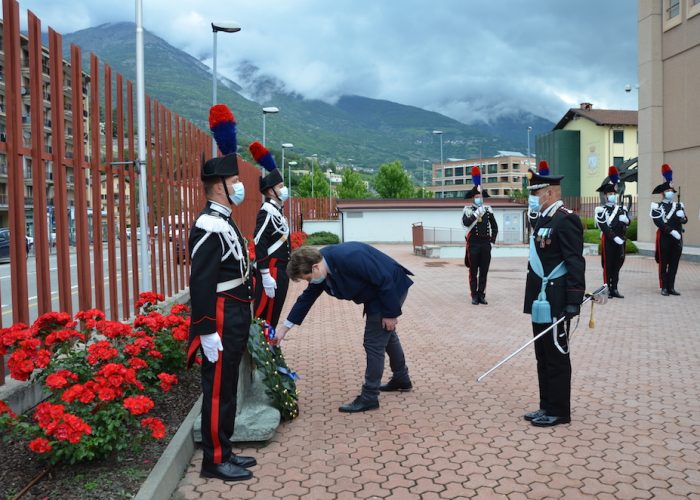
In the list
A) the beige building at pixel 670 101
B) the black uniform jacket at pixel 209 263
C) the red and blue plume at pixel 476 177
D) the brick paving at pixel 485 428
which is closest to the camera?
the black uniform jacket at pixel 209 263

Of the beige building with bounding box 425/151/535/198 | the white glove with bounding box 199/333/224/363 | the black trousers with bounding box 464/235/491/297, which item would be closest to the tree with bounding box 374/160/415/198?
the beige building with bounding box 425/151/535/198

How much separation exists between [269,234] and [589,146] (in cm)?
5928

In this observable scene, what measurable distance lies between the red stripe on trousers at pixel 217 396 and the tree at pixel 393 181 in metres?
78.3

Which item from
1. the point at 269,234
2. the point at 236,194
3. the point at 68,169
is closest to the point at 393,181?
the point at 269,234

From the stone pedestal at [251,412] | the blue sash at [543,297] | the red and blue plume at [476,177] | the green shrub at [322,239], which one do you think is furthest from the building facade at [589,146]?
the stone pedestal at [251,412]

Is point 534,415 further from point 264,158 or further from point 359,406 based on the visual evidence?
point 264,158

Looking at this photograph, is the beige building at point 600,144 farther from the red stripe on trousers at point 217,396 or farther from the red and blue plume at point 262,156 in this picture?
the red stripe on trousers at point 217,396

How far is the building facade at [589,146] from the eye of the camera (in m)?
60.2

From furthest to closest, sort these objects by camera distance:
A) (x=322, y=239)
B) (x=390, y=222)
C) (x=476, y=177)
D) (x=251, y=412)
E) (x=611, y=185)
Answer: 1. (x=390, y=222)
2. (x=322, y=239)
3. (x=611, y=185)
4. (x=476, y=177)
5. (x=251, y=412)

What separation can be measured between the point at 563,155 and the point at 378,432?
62.1 meters

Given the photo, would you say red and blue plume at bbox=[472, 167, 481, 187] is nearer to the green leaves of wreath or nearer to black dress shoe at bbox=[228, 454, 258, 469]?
the green leaves of wreath

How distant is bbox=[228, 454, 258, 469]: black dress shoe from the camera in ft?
15.7

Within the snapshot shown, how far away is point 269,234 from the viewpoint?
820cm

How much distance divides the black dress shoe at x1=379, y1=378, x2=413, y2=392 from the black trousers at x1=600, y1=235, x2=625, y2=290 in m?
7.88
